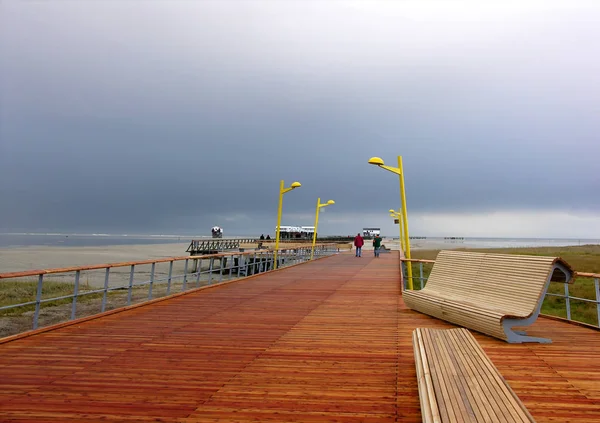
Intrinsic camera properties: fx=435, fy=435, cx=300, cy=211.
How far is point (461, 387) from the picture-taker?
2.83 metres

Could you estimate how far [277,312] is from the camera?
24.3 ft

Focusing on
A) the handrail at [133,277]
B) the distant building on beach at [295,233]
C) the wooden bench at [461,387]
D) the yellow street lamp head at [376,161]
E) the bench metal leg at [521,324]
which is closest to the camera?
the wooden bench at [461,387]

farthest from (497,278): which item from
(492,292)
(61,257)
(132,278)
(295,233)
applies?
(295,233)

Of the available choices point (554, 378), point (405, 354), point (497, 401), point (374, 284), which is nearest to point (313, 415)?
point (497, 401)

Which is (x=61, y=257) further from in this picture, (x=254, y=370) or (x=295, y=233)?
(x=295, y=233)

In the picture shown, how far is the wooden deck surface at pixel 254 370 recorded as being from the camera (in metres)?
3.03

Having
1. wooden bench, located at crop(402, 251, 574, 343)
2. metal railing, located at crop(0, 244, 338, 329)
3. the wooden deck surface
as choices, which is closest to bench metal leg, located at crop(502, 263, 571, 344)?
wooden bench, located at crop(402, 251, 574, 343)

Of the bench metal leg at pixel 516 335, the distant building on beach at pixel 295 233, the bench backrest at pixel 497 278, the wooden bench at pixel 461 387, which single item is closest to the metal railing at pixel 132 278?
the wooden bench at pixel 461 387

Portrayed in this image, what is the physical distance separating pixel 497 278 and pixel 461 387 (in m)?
3.28

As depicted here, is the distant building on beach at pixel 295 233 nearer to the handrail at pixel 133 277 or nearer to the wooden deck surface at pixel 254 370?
the handrail at pixel 133 277

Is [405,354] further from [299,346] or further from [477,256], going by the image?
[477,256]

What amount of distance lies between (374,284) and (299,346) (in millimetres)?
7567

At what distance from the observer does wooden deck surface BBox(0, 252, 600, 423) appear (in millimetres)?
3025

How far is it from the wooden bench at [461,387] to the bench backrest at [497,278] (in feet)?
4.73
